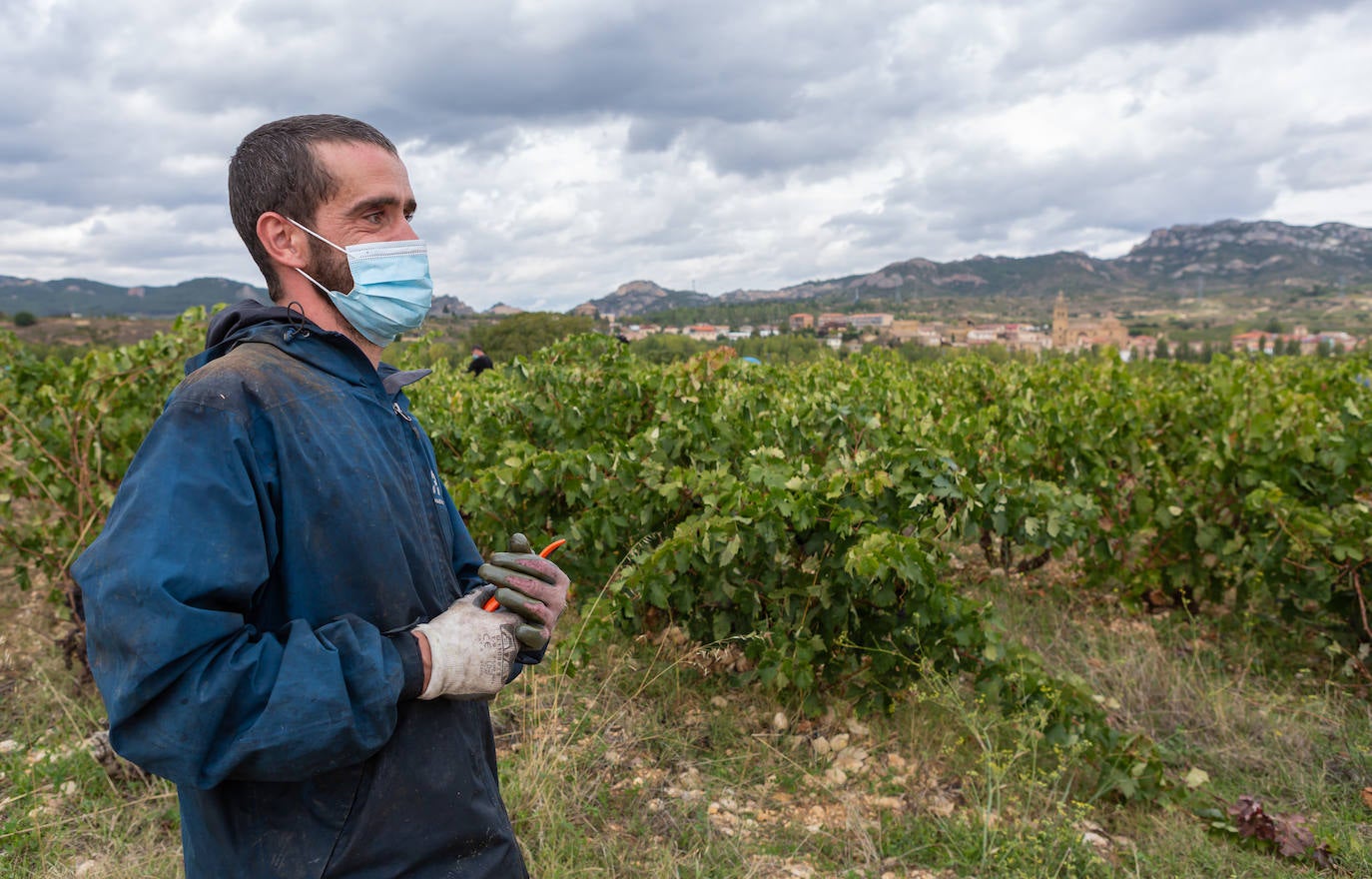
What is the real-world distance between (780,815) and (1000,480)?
2037mm

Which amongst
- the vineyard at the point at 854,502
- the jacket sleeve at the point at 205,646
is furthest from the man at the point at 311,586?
the vineyard at the point at 854,502

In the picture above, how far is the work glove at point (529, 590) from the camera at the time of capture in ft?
5.03

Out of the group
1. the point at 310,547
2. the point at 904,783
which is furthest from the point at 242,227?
the point at 904,783

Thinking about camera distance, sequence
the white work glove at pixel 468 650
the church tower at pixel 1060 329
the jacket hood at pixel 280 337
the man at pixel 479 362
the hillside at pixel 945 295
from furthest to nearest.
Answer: the hillside at pixel 945 295 → the church tower at pixel 1060 329 → the man at pixel 479 362 → the jacket hood at pixel 280 337 → the white work glove at pixel 468 650

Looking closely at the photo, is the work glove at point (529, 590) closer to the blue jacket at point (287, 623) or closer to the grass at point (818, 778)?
the blue jacket at point (287, 623)

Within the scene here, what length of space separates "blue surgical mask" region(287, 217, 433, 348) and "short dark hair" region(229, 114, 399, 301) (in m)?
0.06

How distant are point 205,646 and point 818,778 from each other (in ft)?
9.44

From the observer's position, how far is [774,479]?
3.57 meters

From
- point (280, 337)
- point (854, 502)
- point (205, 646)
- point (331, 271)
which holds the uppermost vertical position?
point (331, 271)

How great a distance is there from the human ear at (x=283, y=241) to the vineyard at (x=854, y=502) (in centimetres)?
216

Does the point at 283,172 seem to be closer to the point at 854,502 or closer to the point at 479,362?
the point at 854,502

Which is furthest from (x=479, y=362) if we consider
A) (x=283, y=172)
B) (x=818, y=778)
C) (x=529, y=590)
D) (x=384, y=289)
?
Answer: (x=529, y=590)

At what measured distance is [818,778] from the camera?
3518 millimetres

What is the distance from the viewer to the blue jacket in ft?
3.94
